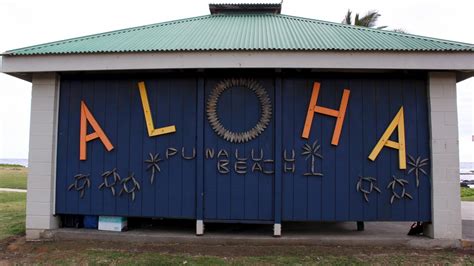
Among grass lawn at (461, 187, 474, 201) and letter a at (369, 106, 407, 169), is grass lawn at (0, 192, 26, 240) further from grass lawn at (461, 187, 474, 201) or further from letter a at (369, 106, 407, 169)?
grass lawn at (461, 187, 474, 201)

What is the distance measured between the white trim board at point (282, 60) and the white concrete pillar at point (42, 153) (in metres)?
0.92

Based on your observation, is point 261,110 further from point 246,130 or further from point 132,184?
point 132,184

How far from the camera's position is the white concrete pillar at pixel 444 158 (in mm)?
5961

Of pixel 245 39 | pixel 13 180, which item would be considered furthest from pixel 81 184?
pixel 13 180

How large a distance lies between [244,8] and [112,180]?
5.26m

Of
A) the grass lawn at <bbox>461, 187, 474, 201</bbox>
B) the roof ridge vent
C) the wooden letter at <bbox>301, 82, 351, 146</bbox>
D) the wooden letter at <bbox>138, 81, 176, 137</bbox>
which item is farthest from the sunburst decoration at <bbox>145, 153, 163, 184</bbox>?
the grass lawn at <bbox>461, 187, 474, 201</bbox>

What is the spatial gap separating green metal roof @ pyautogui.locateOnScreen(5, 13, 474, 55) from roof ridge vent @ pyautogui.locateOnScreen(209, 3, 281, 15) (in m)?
0.95

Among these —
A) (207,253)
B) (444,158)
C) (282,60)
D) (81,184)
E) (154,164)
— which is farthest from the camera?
(81,184)

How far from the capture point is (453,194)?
19.6 ft

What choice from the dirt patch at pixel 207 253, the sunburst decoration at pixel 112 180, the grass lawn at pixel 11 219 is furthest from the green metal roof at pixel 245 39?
the grass lawn at pixel 11 219

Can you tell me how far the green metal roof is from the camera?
232 inches

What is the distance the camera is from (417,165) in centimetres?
607

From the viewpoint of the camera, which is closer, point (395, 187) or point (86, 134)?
point (395, 187)

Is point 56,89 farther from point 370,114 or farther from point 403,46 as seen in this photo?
point 403,46
